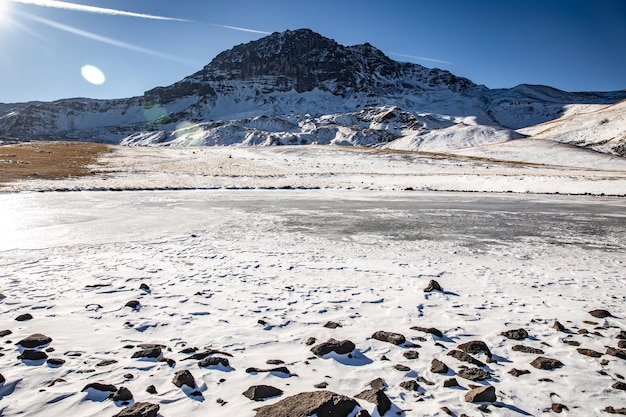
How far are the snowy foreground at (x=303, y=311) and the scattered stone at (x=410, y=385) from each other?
13 mm

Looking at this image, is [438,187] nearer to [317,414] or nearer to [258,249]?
[258,249]

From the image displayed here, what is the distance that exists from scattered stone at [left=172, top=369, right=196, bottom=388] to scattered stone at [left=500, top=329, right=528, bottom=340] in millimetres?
4298

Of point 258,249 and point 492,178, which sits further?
point 492,178

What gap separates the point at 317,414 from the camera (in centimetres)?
349

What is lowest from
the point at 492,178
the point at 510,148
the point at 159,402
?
the point at 159,402

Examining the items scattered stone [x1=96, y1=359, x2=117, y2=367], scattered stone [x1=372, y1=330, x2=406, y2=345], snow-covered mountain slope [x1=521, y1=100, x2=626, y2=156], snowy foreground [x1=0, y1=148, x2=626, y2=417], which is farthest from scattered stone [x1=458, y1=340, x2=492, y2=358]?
snow-covered mountain slope [x1=521, y1=100, x2=626, y2=156]

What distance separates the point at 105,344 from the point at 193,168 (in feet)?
153

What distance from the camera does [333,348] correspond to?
482 centimetres

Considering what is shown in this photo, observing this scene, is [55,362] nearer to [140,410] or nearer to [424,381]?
[140,410]

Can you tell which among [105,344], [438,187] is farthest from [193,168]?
[105,344]

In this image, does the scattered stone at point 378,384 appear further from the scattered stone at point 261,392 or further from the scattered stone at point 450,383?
the scattered stone at point 261,392

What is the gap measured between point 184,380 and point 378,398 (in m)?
2.16

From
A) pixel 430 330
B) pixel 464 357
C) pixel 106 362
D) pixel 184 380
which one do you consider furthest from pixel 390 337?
pixel 106 362

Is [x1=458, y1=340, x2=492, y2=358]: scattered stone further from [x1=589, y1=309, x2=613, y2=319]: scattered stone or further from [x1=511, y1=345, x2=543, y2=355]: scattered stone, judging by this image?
[x1=589, y1=309, x2=613, y2=319]: scattered stone
